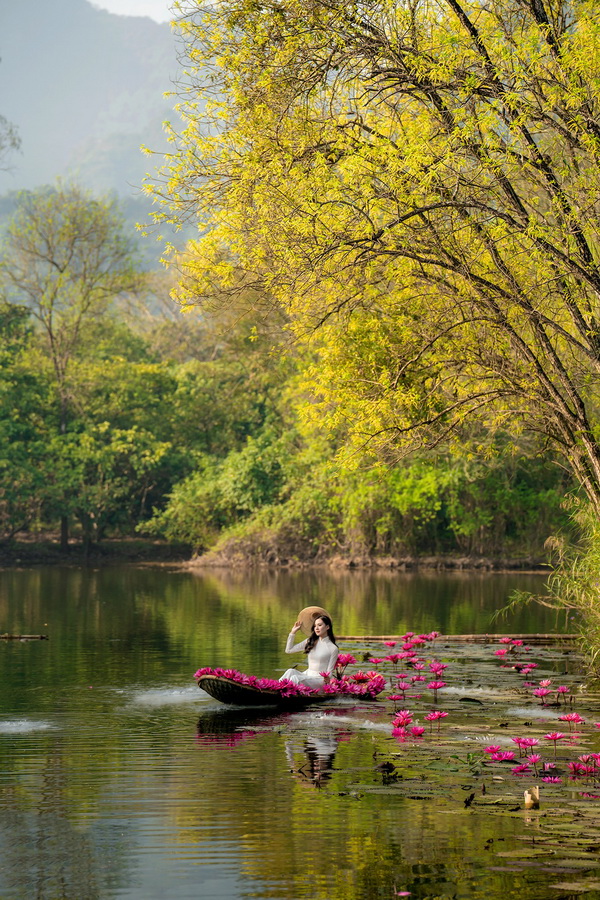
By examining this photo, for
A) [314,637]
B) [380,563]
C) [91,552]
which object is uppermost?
[91,552]

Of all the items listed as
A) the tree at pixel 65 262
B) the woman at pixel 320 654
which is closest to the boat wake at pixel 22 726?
the woman at pixel 320 654

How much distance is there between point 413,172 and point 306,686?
19.0 ft

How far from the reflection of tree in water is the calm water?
2 cm

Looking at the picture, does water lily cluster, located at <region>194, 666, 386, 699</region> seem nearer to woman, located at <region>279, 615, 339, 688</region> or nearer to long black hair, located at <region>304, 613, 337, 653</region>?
woman, located at <region>279, 615, 339, 688</region>

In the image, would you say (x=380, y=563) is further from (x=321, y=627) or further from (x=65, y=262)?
(x=321, y=627)

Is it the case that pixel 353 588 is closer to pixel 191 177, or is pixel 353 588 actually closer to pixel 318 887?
pixel 191 177

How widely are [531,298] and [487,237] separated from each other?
4.18 feet

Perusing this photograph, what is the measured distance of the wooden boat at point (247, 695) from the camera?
494 inches

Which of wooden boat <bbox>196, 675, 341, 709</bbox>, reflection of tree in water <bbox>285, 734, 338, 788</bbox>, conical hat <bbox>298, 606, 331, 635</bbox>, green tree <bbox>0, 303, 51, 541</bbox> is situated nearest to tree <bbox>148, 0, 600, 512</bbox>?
conical hat <bbox>298, 606, 331, 635</bbox>

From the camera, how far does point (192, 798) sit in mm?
8938

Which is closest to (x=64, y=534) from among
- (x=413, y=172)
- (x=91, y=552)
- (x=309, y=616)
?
(x=91, y=552)

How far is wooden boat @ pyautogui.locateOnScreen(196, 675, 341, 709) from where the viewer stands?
12.5m

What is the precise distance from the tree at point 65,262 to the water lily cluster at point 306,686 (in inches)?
1270

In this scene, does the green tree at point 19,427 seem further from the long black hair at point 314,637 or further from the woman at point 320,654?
the woman at point 320,654
